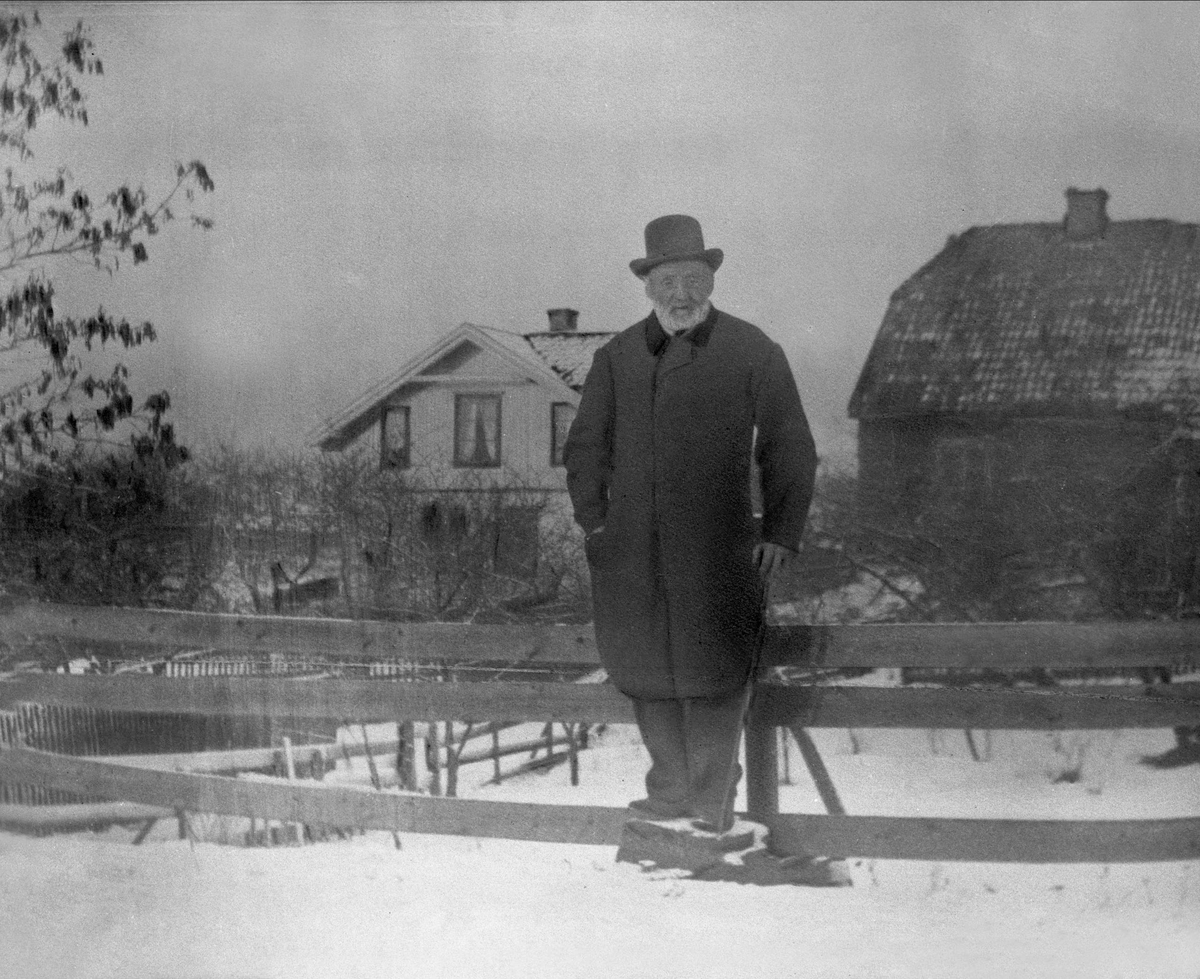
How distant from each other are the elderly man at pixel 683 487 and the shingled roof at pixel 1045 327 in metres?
0.20

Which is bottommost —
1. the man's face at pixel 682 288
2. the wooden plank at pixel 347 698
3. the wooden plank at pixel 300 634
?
the wooden plank at pixel 347 698

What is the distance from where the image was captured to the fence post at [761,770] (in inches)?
75.4

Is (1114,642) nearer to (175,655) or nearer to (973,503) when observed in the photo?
(973,503)

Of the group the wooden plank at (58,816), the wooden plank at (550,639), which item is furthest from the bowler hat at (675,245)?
the wooden plank at (58,816)

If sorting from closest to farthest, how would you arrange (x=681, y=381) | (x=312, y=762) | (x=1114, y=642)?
1. (x=1114, y=642)
2. (x=681, y=381)
3. (x=312, y=762)

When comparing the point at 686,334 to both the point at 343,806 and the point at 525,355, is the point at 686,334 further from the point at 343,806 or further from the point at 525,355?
the point at 343,806

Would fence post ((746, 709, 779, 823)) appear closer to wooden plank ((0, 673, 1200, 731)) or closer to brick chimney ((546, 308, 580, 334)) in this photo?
wooden plank ((0, 673, 1200, 731))

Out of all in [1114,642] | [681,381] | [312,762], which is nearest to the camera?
[1114,642]

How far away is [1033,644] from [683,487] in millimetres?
583

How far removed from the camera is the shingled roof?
1.78m

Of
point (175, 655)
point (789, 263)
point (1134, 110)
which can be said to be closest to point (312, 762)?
point (175, 655)

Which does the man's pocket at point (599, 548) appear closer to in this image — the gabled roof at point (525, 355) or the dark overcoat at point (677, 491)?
the dark overcoat at point (677, 491)

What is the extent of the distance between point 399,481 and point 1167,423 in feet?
4.01

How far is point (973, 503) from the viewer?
1780 millimetres
